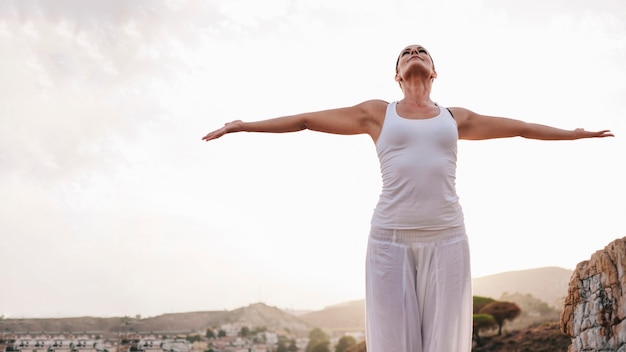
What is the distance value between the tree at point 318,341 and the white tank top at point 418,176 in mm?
36189

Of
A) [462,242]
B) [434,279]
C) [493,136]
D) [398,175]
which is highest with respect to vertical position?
[493,136]

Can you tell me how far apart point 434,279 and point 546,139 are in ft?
4.86

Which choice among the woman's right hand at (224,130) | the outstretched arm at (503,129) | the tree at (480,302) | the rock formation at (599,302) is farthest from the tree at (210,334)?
the outstretched arm at (503,129)

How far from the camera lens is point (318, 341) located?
38875 mm

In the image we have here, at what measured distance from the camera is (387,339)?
10.1ft

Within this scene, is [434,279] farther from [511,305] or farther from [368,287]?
[511,305]

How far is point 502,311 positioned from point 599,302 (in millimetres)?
24107

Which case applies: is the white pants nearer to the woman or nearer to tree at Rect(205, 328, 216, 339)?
the woman

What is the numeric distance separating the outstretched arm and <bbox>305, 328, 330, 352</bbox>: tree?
35571 mm

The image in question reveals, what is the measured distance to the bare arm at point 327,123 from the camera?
355 centimetres

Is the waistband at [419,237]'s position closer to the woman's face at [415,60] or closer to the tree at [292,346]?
the woman's face at [415,60]

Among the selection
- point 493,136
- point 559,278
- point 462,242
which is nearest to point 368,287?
point 462,242

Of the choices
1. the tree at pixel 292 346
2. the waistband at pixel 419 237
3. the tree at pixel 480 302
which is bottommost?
the tree at pixel 292 346

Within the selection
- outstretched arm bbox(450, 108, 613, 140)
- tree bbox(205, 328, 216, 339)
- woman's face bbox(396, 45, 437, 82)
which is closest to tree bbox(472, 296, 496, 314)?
tree bbox(205, 328, 216, 339)
